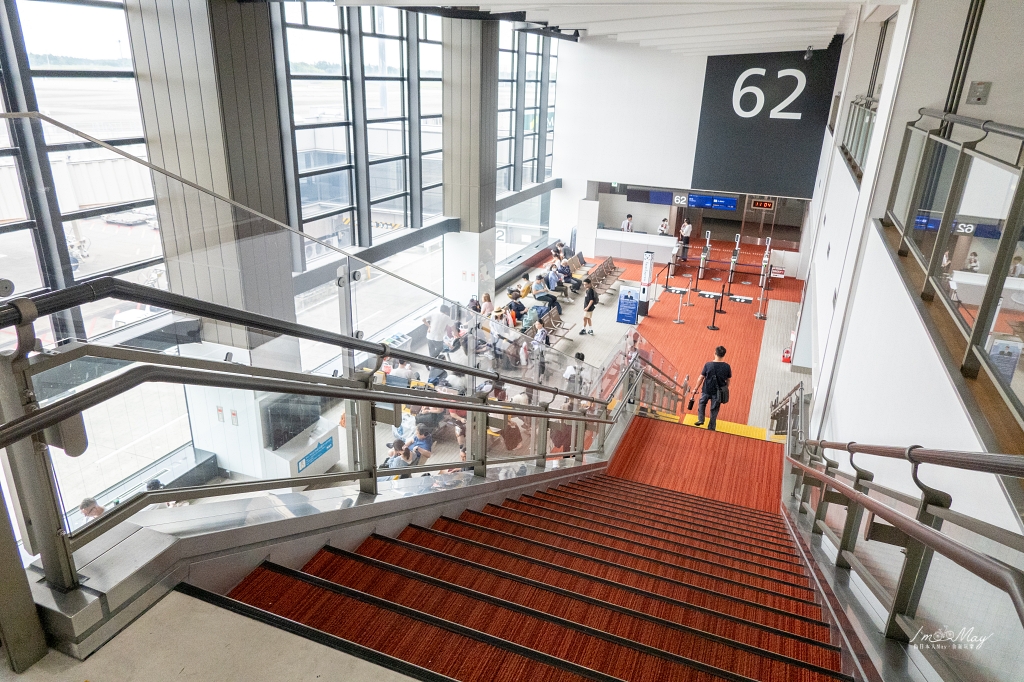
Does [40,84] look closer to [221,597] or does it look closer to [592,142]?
[221,597]

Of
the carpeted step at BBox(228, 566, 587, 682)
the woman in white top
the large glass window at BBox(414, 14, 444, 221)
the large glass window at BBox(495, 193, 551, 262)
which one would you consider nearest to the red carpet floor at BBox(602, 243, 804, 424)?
the woman in white top

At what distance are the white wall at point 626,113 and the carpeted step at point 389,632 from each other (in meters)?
17.7

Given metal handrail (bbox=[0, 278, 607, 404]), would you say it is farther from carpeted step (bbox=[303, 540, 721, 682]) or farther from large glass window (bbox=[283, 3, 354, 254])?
large glass window (bbox=[283, 3, 354, 254])

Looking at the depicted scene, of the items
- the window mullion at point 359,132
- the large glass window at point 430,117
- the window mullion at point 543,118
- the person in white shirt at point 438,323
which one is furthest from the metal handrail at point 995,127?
the window mullion at point 543,118

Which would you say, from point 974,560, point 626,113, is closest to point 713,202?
point 626,113

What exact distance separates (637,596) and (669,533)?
1.60m

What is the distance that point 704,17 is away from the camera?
8.48 metres

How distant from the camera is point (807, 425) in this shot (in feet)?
23.3

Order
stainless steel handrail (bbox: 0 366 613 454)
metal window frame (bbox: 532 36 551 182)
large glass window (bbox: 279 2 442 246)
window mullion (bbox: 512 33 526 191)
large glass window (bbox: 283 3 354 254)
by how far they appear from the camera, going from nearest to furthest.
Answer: stainless steel handrail (bbox: 0 366 613 454) < large glass window (bbox: 283 3 354 254) < large glass window (bbox: 279 2 442 246) < window mullion (bbox: 512 33 526 191) < metal window frame (bbox: 532 36 551 182)

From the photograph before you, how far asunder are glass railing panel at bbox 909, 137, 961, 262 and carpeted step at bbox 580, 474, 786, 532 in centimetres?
239

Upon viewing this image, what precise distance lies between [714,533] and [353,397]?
3054mm

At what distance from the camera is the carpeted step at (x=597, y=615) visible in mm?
2025

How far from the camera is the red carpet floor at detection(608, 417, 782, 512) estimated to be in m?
6.58

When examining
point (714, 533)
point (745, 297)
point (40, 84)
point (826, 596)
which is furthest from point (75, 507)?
point (745, 297)
